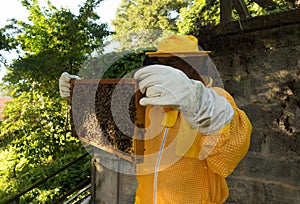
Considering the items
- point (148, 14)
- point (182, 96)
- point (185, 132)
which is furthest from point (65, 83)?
point (148, 14)

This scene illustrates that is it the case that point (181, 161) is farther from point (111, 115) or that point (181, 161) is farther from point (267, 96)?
point (267, 96)

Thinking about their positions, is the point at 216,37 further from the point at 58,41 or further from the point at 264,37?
the point at 58,41

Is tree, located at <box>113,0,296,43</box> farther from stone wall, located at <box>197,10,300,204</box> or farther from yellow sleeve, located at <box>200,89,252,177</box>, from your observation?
yellow sleeve, located at <box>200,89,252,177</box>

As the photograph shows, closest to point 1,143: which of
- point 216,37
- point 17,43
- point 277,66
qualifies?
point 17,43

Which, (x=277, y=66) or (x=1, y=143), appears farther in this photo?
(x=1, y=143)

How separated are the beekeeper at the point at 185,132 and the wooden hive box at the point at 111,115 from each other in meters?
0.10

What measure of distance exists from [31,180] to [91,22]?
11.1 feet

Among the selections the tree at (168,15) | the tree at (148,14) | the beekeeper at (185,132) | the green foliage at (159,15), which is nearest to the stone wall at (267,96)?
the tree at (168,15)

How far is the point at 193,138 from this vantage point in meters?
1.36

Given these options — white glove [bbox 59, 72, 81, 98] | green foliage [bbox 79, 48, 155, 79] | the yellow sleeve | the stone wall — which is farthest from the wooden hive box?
the stone wall

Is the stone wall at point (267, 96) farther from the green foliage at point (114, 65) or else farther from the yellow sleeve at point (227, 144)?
the yellow sleeve at point (227, 144)

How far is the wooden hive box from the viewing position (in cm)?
133

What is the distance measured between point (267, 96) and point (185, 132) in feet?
4.29

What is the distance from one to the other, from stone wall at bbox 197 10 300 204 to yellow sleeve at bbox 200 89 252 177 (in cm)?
121
